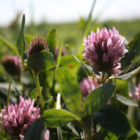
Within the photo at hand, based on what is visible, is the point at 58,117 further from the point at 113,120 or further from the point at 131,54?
the point at 131,54

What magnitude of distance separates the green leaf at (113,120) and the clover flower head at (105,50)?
4.8 inches

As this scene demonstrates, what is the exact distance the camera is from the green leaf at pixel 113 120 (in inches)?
13.3

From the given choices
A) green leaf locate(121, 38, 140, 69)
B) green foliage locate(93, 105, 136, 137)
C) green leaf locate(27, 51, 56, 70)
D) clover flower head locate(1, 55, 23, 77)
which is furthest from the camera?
clover flower head locate(1, 55, 23, 77)

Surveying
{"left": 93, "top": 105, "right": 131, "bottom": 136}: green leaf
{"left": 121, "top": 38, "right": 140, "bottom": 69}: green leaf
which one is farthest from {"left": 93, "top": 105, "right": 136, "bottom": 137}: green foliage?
{"left": 121, "top": 38, "right": 140, "bottom": 69}: green leaf

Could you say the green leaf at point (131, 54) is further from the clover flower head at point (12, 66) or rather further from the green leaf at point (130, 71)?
the clover flower head at point (12, 66)

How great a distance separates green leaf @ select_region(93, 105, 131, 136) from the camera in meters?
0.34

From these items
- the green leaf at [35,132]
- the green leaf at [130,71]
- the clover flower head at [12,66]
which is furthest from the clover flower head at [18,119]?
the clover flower head at [12,66]

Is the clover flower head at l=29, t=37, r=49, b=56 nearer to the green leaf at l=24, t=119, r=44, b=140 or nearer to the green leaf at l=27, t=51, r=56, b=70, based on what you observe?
the green leaf at l=27, t=51, r=56, b=70

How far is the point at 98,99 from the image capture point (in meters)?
0.36

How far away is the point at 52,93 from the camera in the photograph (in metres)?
0.69

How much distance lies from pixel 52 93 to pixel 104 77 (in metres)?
0.23

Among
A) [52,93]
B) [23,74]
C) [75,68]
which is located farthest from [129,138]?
[23,74]

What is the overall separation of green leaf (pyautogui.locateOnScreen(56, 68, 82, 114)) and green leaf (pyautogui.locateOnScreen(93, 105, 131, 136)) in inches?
1.4

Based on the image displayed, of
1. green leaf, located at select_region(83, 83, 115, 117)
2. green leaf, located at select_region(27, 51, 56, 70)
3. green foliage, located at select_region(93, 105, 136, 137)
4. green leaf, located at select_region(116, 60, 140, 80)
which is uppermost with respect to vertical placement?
green leaf, located at select_region(27, 51, 56, 70)
